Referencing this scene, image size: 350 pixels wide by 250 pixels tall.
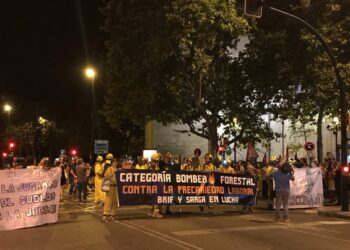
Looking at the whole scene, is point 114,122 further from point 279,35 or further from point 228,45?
point 279,35

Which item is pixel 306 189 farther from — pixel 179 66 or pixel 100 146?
pixel 100 146

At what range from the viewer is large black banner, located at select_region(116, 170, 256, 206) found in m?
15.0

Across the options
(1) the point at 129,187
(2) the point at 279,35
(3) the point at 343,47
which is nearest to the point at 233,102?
(2) the point at 279,35

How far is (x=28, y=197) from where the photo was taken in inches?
532

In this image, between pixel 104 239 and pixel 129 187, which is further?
pixel 129 187

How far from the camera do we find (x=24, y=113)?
6125 centimetres

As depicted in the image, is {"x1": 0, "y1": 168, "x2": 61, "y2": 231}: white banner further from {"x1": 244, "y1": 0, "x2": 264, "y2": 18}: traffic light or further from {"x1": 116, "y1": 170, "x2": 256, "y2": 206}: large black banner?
{"x1": 244, "y1": 0, "x2": 264, "y2": 18}: traffic light

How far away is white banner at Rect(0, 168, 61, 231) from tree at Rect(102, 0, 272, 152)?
12.0 meters

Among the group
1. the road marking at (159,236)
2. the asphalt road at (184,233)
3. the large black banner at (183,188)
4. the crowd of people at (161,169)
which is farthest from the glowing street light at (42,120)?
the road marking at (159,236)

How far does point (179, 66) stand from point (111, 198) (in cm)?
1409

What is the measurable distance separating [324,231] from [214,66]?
17027 millimetres

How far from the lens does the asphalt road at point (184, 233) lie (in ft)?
34.5

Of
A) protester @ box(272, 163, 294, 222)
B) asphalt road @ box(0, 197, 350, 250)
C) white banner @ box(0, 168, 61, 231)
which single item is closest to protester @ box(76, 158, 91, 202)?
asphalt road @ box(0, 197, 350, 250)

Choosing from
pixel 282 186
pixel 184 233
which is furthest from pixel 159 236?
pixel 282 186
